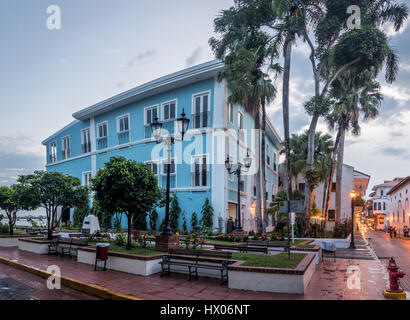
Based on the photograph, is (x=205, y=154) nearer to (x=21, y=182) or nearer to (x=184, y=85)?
(x=184, y=85)

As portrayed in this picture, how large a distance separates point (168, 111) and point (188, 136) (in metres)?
2.72

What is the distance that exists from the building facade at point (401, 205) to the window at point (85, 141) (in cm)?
3441

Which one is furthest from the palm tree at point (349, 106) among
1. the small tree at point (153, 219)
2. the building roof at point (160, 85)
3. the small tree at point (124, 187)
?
the small tree at point (124, 187)

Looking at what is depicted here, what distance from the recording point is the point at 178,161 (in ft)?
68.3

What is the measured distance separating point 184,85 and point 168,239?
42.8 ft

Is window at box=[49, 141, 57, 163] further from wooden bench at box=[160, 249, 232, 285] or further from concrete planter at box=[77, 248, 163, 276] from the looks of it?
wooden bench at box=[160, 249, 232, 285]

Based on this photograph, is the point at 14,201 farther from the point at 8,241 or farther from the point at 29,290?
the point at 29,290

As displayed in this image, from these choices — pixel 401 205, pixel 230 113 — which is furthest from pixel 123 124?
pixel 401 205

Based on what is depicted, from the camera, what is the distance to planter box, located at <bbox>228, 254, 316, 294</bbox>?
698 cm

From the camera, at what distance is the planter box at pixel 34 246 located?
542 inches

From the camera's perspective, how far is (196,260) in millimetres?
8680
